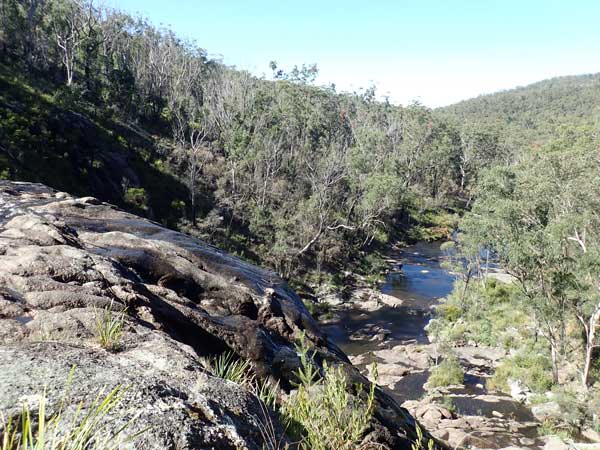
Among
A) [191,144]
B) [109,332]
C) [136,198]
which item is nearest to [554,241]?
[109,332]

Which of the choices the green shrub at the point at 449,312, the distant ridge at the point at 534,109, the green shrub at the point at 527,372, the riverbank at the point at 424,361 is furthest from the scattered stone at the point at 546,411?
the distant ridge at the point at 534,109

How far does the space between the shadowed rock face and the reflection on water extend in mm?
20406

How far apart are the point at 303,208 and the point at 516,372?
80.6 ft

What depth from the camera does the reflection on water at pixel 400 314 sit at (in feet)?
96.9

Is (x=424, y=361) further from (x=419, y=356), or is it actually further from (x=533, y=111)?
(x=533, y=111)

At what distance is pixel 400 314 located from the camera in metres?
34.0

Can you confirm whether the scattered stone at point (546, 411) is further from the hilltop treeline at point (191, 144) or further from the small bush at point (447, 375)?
the hilltop treeline at point (191, 144)

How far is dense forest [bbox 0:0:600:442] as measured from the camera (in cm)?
2372

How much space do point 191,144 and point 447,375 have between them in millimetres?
33905

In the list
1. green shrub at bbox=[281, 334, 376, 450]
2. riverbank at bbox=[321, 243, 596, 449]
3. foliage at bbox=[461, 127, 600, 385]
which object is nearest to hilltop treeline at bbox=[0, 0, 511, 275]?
riverbank at bbox=[321, 243, 596, 449]

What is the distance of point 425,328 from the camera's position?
30.9 meters

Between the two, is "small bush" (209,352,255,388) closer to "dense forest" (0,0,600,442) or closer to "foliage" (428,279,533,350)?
"dense forest" (0,0,600,442)

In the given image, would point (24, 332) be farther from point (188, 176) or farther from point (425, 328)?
point (188, 176)

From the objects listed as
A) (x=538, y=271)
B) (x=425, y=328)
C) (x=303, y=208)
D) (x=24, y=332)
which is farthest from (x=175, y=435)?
(x=303, y=208)
